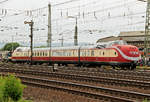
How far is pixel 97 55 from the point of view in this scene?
31500 mm

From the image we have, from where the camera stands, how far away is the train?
2838 cm

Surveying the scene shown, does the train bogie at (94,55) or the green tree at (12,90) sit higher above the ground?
the train bogie at (94,55)

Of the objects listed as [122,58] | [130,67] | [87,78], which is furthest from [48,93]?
[130,67]

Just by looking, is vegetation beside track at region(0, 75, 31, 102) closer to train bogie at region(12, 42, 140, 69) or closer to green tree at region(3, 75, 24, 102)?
green tree at region(3, 75, 24, 102)

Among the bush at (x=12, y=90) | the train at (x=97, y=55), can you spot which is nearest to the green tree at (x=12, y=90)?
the bush at (x=12, y=90)

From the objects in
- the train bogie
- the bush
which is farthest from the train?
the bush

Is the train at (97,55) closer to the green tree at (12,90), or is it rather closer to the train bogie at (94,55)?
the train bogie at (94,55)

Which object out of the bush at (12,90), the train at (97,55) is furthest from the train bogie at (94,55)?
the bush at (12,90)

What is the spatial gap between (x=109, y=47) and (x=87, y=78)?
9.95 m

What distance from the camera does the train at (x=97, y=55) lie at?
93.1 feet

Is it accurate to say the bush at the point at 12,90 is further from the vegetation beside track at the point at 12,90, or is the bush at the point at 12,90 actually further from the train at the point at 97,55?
the train at the point at 97,55

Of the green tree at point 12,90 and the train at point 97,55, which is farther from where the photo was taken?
the train at point 97,55

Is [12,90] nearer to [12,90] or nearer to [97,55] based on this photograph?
[12,90]

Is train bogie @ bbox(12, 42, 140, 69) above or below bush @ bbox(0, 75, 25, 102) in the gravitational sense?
above
